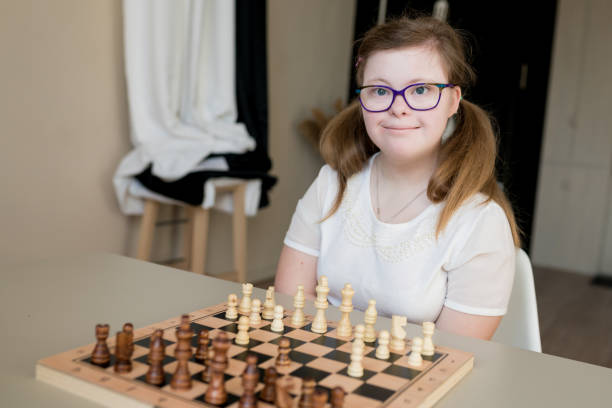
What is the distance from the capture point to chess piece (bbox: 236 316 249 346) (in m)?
0.86

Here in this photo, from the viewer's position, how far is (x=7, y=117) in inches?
95.8

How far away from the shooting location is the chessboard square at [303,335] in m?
0.91

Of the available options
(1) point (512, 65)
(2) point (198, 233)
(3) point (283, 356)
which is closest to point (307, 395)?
(3) point (283, 356)

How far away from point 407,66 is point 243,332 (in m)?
0.61

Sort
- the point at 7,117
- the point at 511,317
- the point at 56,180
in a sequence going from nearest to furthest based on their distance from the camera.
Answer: the point at 511,317 → the point at 7,117 → the point at 56,180

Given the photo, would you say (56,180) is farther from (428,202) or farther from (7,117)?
(428,202)

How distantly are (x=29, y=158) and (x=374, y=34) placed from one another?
178 cm

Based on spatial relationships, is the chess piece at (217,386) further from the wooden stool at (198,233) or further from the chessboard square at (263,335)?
the wooden stool at (198,233)

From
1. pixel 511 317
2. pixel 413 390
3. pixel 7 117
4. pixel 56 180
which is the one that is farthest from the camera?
pixel 56 180

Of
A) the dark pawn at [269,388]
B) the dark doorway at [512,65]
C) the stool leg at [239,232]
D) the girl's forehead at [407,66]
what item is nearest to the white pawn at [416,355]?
the dark pawn at [269,388]

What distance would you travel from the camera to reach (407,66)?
3.93 feet

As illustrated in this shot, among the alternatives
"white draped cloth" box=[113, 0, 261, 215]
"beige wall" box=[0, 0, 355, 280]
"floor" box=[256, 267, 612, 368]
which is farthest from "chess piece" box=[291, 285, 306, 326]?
"floor" box=[256, 267, 612, 368]

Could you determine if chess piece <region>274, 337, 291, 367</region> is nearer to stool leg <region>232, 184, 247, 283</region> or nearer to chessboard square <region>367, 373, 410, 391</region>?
chessboard square <region>367, 373, 410, 391</region>

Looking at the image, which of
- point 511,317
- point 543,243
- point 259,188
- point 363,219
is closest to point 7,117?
point 259,188
